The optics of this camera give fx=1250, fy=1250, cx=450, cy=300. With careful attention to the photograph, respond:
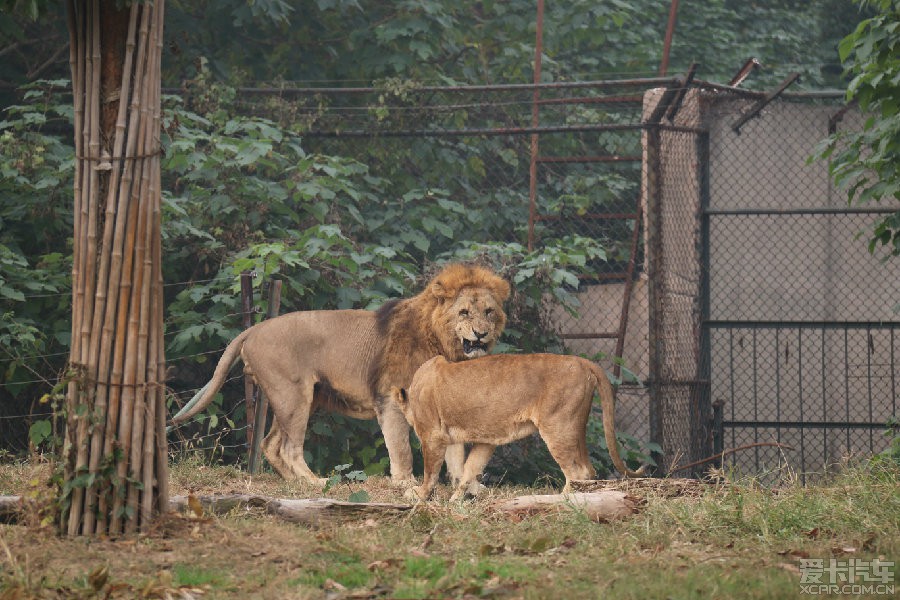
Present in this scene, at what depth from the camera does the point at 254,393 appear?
9.91m

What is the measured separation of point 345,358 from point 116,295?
3.46 meters

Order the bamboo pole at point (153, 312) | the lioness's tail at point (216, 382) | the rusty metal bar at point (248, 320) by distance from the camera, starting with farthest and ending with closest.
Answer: the rusty metal bar at point (248, 320) → the lioness's tail at point (216, 382) → the bamboo pole at point (153, 312)

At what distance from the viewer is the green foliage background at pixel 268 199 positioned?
1034cm

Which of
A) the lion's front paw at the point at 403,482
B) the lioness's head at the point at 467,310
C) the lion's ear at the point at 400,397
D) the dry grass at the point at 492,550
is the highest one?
the lioness's head at the point at 467,310

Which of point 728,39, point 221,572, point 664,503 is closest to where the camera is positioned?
point 221,572

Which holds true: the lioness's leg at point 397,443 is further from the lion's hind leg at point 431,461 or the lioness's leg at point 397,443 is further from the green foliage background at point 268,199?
the green foliage background at point 268,199

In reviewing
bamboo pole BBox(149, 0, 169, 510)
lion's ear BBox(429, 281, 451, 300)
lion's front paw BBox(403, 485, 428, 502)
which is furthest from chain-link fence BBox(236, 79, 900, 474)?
bamboo pole BBox(149, 0, 169, 510)

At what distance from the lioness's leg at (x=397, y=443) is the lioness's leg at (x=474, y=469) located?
2.60 ft

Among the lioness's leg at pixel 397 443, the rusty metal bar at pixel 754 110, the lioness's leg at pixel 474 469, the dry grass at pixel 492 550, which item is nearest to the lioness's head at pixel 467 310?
the lioness's leg at pixel 397 443

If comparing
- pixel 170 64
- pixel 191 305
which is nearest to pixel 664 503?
pixel 191 305

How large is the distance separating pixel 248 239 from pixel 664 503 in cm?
549

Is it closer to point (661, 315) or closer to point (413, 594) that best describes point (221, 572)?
point (413, 594)

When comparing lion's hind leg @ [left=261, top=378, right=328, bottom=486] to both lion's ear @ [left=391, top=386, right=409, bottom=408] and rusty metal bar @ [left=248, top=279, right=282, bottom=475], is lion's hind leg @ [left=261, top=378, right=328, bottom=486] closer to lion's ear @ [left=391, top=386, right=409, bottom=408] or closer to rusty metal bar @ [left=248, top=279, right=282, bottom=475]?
rusty metal bar @ [left=248, top=279, right=282, bottom=475]

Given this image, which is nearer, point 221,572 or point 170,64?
point 221,572
